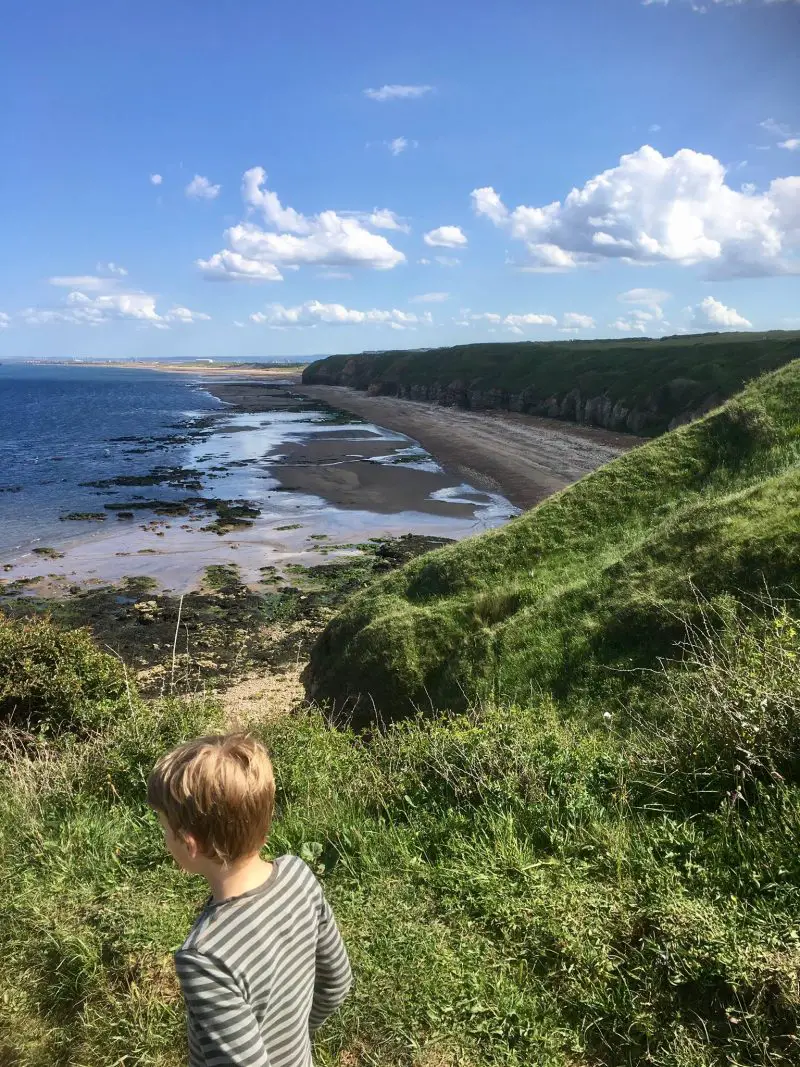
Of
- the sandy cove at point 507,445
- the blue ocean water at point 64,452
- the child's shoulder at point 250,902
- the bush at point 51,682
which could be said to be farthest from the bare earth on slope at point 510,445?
the child's shoulder at point 250,902

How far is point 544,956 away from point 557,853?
81 cm

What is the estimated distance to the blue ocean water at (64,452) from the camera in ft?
118

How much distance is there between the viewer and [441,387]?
98.1m

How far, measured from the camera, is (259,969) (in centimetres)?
252

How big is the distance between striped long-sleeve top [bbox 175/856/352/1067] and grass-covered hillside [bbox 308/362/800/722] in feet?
19.8

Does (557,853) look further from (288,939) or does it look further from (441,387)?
(441,387)

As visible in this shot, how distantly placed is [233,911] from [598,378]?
76560mm

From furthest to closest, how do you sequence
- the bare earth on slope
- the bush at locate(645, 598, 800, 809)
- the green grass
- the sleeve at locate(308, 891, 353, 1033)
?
the bare earth on slope → the bush at locate(645, 598, 800, 809) → the green grass → the sleeve at locate(308, 891, 353, 1033)

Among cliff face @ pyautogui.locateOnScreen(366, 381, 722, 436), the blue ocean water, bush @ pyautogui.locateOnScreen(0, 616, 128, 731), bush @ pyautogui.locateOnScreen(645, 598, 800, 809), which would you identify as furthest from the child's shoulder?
cliff face @ pyautogui.locateOnScreen(366, 381, 722, 436)

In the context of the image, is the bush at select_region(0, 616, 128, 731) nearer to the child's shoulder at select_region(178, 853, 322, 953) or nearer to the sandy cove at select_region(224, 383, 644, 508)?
the child's shoulder at select_region(178, 853, 322, 953)

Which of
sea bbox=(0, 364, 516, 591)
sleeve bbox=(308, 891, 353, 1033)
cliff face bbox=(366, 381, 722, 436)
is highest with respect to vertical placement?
cliff face bbox=(366, 381, 722, 436)

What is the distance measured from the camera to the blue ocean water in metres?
36.1

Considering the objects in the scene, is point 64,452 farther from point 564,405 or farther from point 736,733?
point 736,733

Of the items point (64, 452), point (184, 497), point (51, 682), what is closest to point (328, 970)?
point (51, 682)
